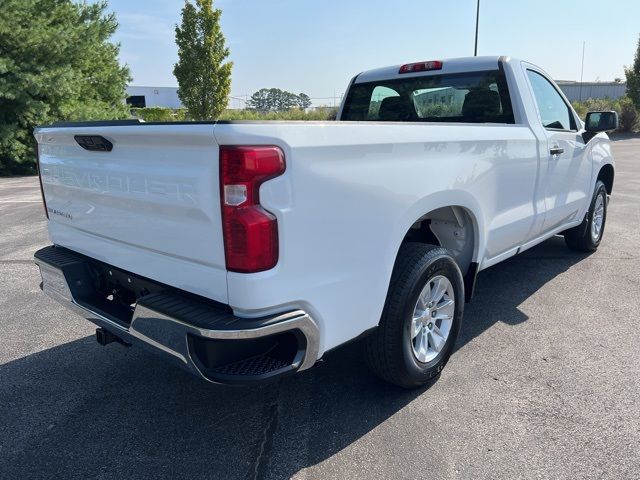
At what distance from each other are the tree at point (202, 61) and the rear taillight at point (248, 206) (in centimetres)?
2121

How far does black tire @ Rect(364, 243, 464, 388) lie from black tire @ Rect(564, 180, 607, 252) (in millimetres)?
3290

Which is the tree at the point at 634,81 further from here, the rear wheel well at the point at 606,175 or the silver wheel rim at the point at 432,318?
the silver wheel rim at the point at 432,318

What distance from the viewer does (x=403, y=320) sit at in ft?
9.12

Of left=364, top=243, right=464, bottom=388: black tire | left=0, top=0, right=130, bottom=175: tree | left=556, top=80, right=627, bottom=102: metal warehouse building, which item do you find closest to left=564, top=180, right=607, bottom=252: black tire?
left=364, top=243, right=464, bottom=388: black tire

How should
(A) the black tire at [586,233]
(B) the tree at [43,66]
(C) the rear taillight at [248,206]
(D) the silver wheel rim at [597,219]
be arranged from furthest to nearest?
(B) the tree at [43,66], (D) the silver wheel rim at [597,219], (A) the black tire at [586,233], (C) the rear taillight at [248,206]

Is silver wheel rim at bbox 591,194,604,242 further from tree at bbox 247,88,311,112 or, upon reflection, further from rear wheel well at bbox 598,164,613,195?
tree at bbox 247,88,311,112

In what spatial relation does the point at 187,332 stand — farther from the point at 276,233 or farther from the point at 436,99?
the point at 436,99

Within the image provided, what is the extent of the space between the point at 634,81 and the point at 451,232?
Result: 3409 centimetres

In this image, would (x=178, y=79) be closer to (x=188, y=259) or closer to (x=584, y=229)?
(x=584, y=229)

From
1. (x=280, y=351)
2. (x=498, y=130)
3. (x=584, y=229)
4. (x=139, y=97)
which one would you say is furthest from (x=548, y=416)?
(x=139, y=97)

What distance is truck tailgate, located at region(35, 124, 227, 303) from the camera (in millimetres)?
2139

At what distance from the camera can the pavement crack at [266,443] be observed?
2.45 metres

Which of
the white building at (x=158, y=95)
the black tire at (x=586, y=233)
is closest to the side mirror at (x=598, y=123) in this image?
the black tire at (x=586, y=233)

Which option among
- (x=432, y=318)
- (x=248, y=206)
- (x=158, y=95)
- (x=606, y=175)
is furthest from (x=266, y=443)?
(x=158, y=95)
